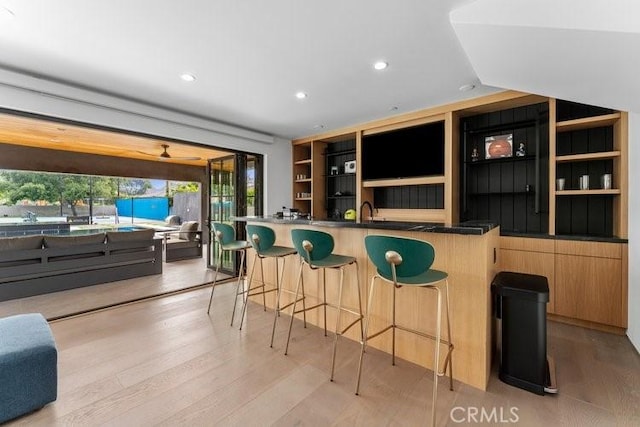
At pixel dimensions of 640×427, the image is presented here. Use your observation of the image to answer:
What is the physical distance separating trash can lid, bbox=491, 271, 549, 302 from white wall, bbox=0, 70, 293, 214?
12.3 ft

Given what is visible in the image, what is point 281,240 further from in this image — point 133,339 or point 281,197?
point 281,197

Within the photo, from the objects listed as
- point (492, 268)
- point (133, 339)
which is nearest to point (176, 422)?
point (133, 339)

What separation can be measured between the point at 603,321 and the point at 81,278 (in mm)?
6360

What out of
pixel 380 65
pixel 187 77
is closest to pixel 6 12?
pixel 187 77

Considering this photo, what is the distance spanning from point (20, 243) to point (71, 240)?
51 cm

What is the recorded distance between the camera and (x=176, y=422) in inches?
62.5

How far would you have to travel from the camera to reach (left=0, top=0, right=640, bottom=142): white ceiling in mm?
1693

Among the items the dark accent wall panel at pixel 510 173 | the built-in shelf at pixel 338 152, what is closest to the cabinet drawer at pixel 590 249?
the dark accent wall panel at pixel 510 173

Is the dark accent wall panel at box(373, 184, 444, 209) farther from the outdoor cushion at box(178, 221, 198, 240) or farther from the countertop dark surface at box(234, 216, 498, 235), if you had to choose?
the outdoor cushion at box(178, 221, 198, 240)

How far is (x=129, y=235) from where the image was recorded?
4.67 m

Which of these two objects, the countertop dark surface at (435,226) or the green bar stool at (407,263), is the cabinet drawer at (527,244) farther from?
the green bar stool at (407,263)

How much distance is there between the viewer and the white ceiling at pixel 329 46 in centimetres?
169

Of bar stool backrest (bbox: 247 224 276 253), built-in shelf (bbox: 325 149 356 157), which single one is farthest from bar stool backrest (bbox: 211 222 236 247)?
built-in shelf (bbox: 325 149 356 157)

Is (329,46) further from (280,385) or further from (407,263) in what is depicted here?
(280,385)
